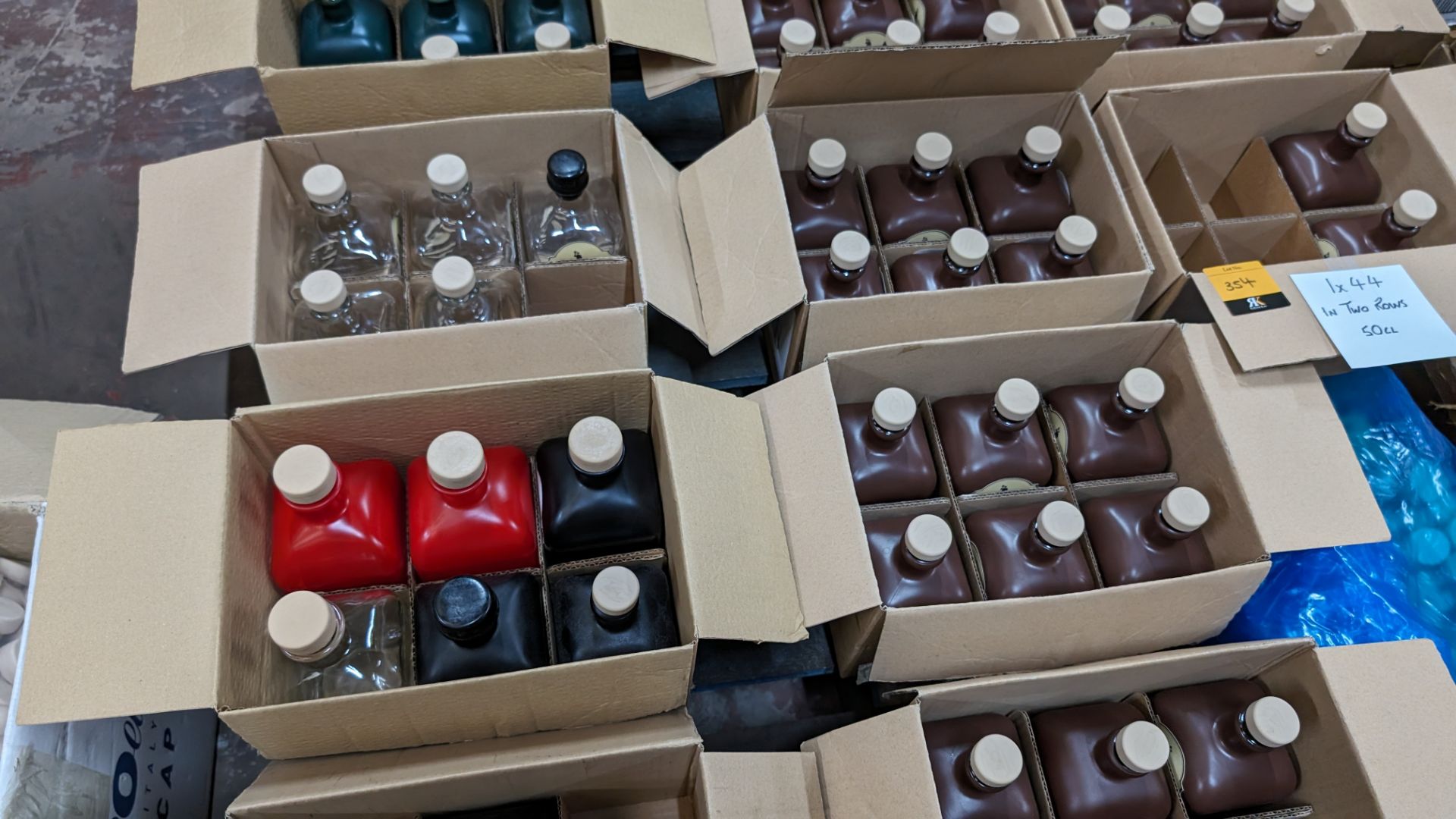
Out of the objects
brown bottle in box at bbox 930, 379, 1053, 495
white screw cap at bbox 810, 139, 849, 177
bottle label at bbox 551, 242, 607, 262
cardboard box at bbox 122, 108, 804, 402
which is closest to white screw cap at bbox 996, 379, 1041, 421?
brown bottle in box at bbox 930, 379, 1053, 495

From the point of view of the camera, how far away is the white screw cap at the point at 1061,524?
88 centimetres

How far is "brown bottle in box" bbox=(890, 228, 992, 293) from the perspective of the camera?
106 centimetres

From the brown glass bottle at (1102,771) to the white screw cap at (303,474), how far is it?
2.43ft

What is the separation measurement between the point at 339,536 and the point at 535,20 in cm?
76

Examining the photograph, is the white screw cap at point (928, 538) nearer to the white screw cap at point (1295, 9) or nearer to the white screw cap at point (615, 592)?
the white screw cap at point (615, 592)

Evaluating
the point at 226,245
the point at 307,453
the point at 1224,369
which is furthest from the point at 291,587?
the point at 1224,369

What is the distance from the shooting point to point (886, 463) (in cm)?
99

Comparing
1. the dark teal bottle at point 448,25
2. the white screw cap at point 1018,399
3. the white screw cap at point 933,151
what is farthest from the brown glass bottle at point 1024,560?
the dark teal bottle at point 448,25

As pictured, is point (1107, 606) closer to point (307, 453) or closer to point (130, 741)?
point (307, 453)

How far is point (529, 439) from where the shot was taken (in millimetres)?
954

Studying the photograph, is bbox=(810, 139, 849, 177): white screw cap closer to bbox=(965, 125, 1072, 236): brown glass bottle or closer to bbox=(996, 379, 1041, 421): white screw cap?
bbox=(965, 125, 1072, 236): brown glass bottle

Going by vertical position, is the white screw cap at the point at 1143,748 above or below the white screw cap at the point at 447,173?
below

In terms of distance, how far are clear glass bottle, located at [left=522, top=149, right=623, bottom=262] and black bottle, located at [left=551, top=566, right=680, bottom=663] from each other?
44 cm

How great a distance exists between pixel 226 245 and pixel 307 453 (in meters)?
0.31
